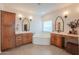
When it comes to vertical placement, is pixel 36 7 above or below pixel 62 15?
above

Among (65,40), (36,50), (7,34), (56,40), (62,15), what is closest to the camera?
(36,50)

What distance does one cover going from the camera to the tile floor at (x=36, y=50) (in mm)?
2541

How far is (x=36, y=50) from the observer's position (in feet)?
8.85

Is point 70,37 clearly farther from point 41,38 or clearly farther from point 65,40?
point 41,38

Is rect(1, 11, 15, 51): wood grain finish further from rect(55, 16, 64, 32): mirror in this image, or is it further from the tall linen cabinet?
rect(55, 16, 64, 32): mirror

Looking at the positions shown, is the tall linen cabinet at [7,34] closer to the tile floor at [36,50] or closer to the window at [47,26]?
the tile floor at [36,50]

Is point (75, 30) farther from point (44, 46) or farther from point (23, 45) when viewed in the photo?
point (23, 45)

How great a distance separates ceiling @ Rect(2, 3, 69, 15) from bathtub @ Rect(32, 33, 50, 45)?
0.58 m

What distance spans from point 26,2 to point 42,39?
111cm

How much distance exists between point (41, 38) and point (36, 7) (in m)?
0.84

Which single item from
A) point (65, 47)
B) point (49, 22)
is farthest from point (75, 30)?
point (49, 22)

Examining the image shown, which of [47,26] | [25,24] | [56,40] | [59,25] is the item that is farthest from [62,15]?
[25,24]

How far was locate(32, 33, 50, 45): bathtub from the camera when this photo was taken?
284cm

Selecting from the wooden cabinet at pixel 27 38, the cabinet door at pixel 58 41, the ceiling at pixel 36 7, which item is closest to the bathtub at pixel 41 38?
the wooden cabinet at pixel 27 38
